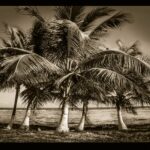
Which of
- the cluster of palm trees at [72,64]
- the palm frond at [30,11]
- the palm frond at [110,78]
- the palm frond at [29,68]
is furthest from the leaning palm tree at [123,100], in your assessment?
the palm frond at [30,11]

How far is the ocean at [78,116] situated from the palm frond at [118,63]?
20.0 inches

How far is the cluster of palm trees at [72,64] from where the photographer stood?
3904 millimetres

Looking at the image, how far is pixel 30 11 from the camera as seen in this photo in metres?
4.15

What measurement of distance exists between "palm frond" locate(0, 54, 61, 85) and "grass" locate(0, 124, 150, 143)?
651mm

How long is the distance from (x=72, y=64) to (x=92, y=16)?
0.70 meters

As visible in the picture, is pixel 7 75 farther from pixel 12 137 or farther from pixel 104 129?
pixel 104 129

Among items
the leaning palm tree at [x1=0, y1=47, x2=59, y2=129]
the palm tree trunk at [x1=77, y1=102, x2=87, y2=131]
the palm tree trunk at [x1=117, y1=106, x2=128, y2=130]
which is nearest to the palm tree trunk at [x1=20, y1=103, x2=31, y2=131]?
the leaning palm tree at [x1=0, y1=47, x2=59, y2=129]

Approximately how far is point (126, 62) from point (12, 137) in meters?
1.69

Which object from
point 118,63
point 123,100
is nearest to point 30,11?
point 118,63

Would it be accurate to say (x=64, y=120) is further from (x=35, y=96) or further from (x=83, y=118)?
(x=35, y=96)

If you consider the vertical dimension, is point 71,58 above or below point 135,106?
above

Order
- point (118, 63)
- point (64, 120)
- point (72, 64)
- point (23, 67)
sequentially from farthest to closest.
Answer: point (72, 64), point (64, 120), point (118, 63), point (23, 67)

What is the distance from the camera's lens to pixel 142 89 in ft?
12.8
